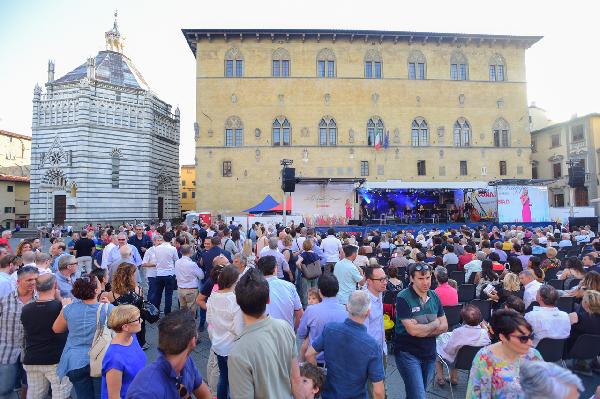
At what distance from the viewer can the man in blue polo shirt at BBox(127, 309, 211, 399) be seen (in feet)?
7.82

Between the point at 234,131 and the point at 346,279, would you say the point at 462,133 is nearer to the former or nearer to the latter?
the point at 234,131

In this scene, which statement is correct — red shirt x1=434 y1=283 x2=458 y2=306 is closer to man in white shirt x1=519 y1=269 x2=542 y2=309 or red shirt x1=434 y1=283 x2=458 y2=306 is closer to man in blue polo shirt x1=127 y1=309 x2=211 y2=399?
man in white shirt x1=519 y1=269 x2=542 y2=309

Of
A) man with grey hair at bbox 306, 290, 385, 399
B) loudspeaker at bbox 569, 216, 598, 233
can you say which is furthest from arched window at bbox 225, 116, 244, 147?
man with grey hair at bbox 306, 290, 385, 399

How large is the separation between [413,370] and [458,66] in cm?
3847

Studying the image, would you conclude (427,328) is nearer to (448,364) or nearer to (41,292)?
(448,364)

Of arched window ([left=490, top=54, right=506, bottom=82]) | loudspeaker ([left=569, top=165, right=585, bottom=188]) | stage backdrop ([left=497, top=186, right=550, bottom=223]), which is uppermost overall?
arched window ([left=490, top=54, right=506, bottom=82])

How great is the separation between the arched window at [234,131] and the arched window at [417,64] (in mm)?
17142

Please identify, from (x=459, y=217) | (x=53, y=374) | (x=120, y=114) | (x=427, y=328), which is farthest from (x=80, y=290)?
(x=120, y=114)

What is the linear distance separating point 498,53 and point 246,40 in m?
24.7

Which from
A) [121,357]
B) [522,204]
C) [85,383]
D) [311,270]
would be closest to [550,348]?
[311,270]

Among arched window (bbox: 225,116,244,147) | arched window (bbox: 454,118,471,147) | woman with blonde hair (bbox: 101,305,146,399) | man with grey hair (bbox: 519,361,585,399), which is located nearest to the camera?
man with grey hair (bbox: 519,361,585,399)

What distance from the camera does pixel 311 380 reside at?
311 centimetres

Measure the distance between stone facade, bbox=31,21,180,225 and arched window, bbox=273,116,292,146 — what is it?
1495cm

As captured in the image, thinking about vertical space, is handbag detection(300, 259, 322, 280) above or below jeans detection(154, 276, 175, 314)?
above
